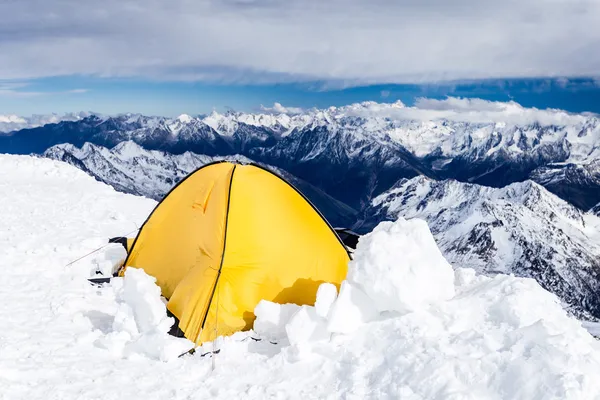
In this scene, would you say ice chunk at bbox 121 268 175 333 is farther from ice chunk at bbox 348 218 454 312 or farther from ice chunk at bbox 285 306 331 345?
ice chunk at bbox 348 218 454 312

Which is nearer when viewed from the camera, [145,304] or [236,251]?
[145,304]

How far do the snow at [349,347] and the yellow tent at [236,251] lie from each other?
27.5 inches

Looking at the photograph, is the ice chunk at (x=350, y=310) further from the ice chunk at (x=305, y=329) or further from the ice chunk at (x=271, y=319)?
the ice chunk at (x=271, y=319)

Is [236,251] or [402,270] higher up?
[402,270]

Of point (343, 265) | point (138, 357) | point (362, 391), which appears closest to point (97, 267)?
point (138, 357)

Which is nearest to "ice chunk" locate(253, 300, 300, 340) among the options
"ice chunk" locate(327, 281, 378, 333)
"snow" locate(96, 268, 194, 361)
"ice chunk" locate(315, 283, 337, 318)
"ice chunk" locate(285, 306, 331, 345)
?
"ice chunk" locate(285, 306, 331, 345)

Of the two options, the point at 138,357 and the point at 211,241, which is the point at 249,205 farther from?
the point at 138,357

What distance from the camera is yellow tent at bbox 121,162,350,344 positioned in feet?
36.3

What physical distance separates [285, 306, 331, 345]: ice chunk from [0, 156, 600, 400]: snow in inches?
0.8

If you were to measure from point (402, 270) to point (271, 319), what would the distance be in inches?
118

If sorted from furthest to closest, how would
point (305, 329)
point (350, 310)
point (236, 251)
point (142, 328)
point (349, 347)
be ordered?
1. point (236, 251)
2. point (142, 328)
3. point (350, 310)
4. point (305, 329)
5. point (349, 347)

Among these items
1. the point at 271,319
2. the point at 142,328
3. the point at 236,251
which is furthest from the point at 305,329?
the point at 142,328

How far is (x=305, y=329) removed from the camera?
9.64 m

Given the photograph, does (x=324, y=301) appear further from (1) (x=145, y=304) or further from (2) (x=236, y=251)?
(1) (x=145, y=304)
